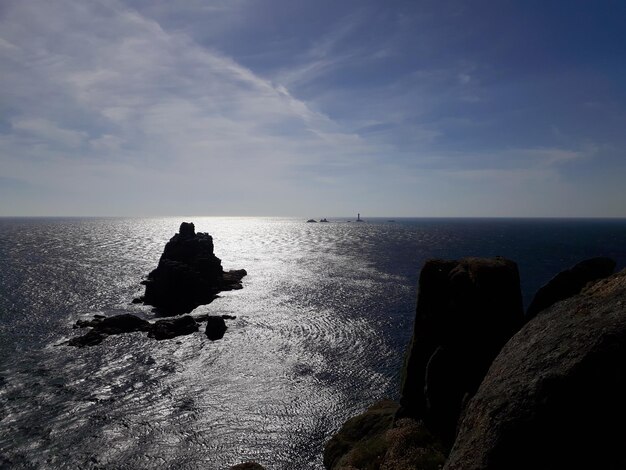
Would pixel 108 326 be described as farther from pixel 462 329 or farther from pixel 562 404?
pixel 562 404

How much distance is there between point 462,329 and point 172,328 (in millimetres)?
48336

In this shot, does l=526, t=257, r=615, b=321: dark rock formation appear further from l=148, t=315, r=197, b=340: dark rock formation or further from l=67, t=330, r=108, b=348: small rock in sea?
l=67, t=330, r=108, b=348: small rock in sea

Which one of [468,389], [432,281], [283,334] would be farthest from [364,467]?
[283,334]

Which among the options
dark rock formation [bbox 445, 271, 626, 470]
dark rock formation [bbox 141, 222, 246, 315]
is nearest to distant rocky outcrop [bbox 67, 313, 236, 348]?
dark rock formation [bbox 141, 222, 246, 315]

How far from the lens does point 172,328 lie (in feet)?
196

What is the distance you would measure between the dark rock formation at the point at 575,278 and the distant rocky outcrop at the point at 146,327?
4805cm

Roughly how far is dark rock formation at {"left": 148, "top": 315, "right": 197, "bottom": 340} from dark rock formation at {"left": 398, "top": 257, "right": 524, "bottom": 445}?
143 feet

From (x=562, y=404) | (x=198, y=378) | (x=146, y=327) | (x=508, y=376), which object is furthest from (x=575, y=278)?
(x=146, y=327)

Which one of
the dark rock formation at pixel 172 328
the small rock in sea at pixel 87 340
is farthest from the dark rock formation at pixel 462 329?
the small rock in sea at pixel 87 340

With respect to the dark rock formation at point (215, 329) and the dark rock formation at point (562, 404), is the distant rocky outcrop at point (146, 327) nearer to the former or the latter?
the dark rock formation at point (215, 329)

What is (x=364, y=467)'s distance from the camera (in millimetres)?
23594

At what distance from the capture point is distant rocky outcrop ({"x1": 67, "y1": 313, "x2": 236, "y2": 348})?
56.6m

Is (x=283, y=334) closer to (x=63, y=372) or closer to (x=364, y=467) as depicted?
(x=63, y=372)

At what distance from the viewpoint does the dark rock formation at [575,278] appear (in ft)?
60.2
